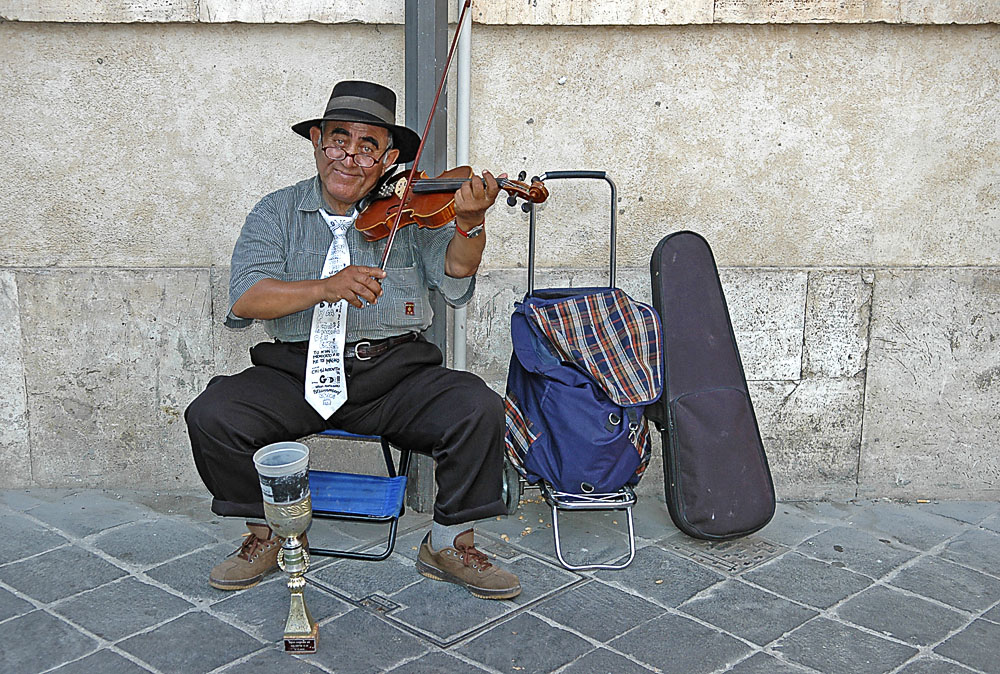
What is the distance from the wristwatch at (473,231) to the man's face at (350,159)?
1.21ft

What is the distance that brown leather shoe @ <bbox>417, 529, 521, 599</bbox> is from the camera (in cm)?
296

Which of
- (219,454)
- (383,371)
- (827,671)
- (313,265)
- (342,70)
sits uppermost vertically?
(342,70)

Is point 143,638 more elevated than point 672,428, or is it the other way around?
point 672,428

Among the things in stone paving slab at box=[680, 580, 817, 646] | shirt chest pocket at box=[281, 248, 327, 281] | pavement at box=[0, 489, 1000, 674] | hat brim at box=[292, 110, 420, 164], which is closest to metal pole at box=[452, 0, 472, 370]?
hat brim at box=[292, 110, 420, 164]

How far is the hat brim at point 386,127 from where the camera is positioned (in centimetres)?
301

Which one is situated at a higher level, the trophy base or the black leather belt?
the black leather belt

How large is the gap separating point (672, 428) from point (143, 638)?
1.77m

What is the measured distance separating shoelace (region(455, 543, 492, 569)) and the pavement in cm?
10

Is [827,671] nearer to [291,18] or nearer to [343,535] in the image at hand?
[343,535]

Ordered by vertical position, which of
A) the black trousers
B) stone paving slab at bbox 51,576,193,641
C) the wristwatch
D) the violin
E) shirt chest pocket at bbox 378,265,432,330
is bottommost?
stone paving slab at bbox 51,576,193,641

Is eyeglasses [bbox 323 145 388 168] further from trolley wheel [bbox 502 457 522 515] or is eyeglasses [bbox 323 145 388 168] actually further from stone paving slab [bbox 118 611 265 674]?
stone paving slab [bbox 118 611 265 674]

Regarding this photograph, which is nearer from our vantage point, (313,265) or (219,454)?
(219,454)

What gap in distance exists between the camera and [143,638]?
2.71 metres

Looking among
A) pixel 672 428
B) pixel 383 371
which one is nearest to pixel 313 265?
pixel 383 371
